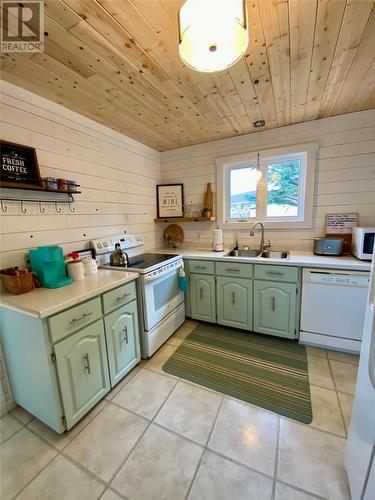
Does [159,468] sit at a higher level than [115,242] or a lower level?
lower

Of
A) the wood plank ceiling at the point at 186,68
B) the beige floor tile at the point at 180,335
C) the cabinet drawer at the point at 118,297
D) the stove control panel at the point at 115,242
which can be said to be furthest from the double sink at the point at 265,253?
the wood plank ceiling at the point at 186,68

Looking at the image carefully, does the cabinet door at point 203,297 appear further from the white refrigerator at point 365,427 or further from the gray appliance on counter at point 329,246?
the white refrigerator at point 365,427

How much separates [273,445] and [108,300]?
54.5 inches

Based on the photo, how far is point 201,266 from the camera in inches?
97.8

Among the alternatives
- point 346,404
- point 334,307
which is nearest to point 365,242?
point 334,307

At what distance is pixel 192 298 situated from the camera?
2.61m

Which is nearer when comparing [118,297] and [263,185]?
[118,297]

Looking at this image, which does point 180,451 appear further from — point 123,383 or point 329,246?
point 329,246

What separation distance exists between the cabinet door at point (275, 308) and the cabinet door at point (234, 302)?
0.08 metres

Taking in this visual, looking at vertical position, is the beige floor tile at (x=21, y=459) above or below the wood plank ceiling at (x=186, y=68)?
below

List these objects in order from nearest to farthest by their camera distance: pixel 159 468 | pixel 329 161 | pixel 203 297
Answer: pixel 159 468 < pixel 329 161 < pixel 203 297

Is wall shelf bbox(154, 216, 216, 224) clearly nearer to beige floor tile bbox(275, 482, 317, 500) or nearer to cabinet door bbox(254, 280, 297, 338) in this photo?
cabinet door bbox(254, 280, 297, 338)

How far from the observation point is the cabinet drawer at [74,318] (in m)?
1.23

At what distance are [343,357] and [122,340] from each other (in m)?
2.02
